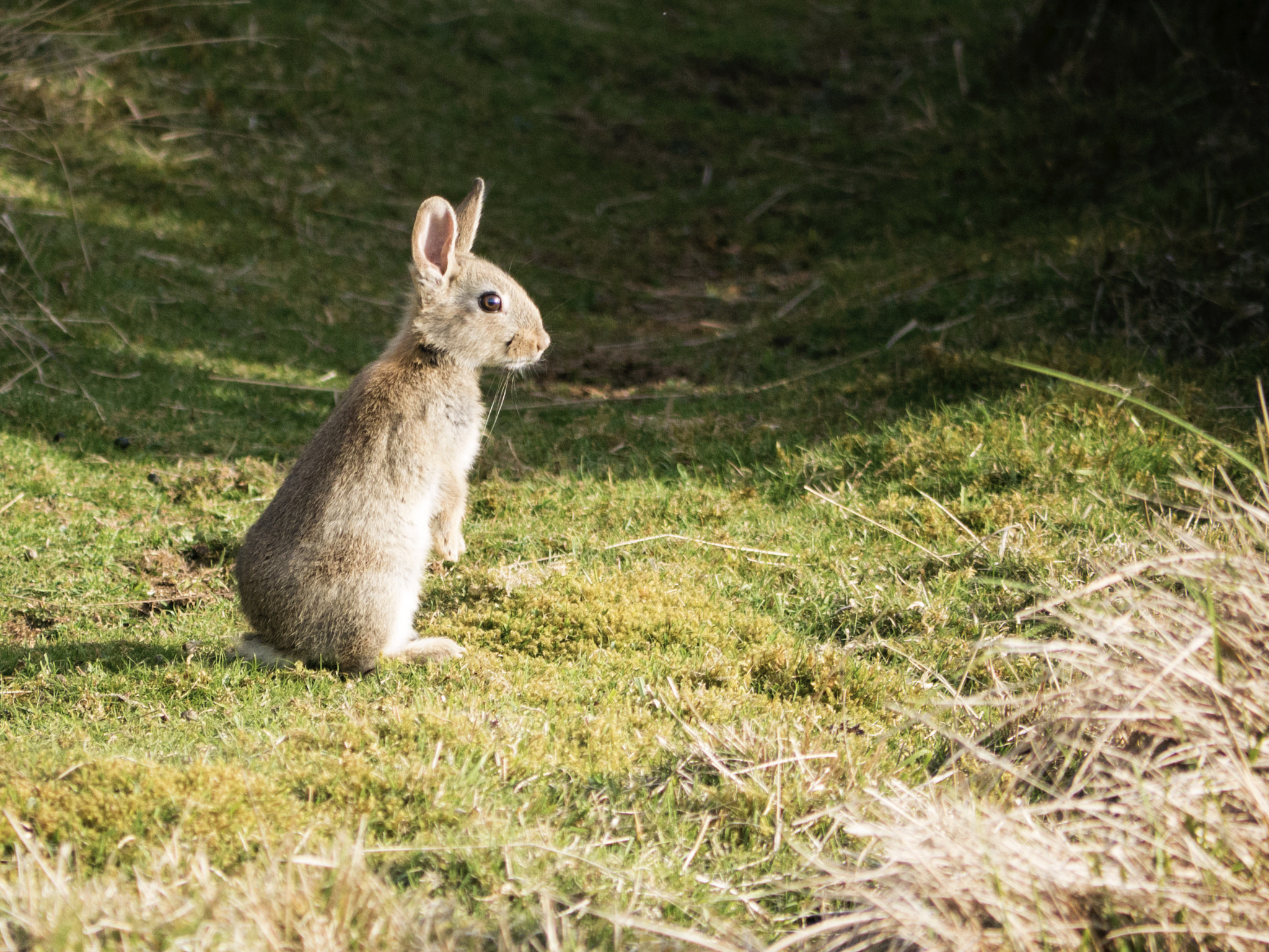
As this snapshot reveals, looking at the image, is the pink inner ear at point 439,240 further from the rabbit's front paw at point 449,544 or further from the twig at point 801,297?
the twig at point 801,297

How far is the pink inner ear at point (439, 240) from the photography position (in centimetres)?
530

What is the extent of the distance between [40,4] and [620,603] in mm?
6784

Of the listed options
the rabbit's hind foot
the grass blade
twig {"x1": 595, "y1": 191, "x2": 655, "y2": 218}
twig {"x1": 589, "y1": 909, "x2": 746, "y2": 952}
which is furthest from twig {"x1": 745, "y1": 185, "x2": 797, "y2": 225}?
twig {"x1": 589, "y1": 909, "x2": 746, "y2": 952}

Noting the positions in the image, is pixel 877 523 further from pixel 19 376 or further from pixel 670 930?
pixel 19 376

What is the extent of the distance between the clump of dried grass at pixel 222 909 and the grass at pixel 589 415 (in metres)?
0.03

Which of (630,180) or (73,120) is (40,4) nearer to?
(73,120)

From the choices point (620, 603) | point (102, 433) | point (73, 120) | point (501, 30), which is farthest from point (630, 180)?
point (620, 603)

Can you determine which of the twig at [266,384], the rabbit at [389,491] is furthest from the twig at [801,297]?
the rabbit at [389,491]

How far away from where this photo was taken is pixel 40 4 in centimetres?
817

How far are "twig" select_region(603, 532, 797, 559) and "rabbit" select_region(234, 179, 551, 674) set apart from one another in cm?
88

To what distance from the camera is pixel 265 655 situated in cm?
469

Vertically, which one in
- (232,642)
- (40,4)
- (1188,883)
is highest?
(40,4)

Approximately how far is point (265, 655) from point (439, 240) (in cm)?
218

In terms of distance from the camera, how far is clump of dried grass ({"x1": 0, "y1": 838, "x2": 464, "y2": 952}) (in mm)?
2789
